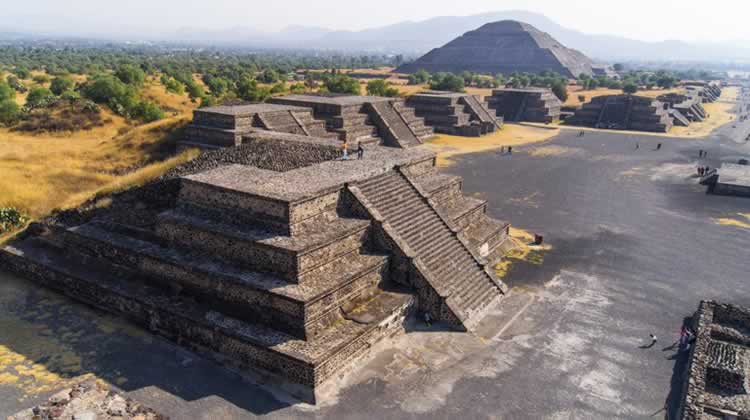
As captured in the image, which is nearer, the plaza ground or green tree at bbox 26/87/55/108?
the plaza ground

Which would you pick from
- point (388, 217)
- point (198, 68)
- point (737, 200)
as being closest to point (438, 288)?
point (388, 217)

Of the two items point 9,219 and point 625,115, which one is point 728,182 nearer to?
point 625,115

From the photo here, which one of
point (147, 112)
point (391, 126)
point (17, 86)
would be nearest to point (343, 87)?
point (391, 126)

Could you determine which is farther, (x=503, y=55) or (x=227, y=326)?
(x=503, y=55)

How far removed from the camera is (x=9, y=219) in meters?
20.2

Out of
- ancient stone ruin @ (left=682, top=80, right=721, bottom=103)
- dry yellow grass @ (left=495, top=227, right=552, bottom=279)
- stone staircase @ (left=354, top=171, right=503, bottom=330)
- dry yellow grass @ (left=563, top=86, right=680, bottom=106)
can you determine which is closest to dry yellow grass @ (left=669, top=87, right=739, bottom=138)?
ancient stone ruin @ (left=682, top=80, right=721, bottom=103)

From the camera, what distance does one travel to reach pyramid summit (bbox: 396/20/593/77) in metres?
144

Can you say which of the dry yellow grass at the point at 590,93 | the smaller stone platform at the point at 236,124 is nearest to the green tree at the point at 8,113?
the smaller stone platform at the point at 236,124

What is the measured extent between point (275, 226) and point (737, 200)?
97.3ft

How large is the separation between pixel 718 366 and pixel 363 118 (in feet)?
99.8

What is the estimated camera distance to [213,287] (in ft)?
44.8

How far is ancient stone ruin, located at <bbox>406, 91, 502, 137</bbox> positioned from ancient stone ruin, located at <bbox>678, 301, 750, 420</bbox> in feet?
123

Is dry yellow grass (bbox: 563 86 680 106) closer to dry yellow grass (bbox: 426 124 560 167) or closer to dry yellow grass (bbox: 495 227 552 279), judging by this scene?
dry yellow grass (bbox: 426 124 560 167)

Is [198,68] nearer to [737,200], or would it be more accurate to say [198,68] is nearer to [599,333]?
[737,200]
